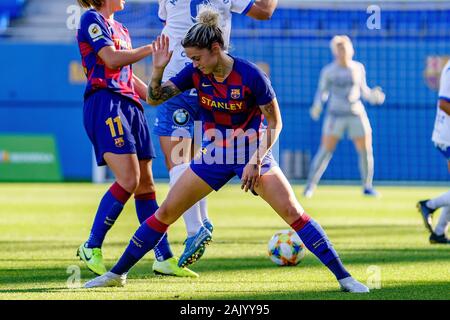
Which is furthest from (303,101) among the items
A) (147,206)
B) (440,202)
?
(147,206)

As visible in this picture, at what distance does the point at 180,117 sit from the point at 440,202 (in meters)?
3.79

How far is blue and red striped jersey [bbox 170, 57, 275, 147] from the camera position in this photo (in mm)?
6586

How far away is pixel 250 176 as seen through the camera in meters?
6.57

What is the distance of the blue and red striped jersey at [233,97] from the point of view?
21.6ft

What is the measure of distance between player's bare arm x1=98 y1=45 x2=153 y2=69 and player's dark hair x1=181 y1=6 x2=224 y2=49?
43.2 inches

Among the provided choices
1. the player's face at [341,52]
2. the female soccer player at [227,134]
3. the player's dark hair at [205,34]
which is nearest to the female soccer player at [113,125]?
the female soccer player at [227,134]

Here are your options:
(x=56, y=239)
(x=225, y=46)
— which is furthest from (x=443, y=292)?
(x=56, y=239)

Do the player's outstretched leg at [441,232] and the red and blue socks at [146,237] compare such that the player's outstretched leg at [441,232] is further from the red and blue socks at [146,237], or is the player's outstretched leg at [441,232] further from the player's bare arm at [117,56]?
the red and blue socks at [146,237]

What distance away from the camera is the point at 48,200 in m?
17.0

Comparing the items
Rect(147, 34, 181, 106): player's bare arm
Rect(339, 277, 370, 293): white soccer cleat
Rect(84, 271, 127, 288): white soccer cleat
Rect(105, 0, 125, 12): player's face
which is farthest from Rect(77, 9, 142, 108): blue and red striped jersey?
Rect(339, 277, 370, 293): white soccer cleat

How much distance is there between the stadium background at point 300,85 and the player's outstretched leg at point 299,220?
16.4m

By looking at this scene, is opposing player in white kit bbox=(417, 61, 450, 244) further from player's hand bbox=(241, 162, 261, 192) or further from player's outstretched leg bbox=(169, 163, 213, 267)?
player's hand bbox=(241, 162, 261, 192)

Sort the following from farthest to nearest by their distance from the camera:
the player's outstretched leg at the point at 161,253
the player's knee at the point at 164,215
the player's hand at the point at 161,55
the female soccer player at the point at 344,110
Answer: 1. the female soccer player at the point at 344,110
2. the player's outstretched leg at the point at 161,253
3. the player's knee at the point at 164,215
4. the player's hand at the point at 161,55
